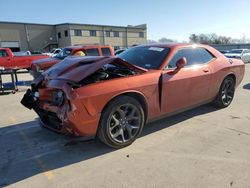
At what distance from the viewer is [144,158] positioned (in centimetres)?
371

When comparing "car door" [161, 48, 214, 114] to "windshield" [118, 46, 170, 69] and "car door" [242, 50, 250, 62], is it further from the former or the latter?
"car door" [242, 50, 250, 62]

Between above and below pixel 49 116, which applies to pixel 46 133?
below

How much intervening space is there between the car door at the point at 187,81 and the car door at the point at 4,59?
544 inches

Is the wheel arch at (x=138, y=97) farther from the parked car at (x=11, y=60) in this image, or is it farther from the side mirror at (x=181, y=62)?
the parked car at (x=11, y=60)

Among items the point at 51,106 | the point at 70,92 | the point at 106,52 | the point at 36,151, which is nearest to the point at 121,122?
the point at 70,92

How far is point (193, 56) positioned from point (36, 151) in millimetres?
3530

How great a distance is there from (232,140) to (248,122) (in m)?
1.17

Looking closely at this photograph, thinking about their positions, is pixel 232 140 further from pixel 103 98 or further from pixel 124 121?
pixel 103 98

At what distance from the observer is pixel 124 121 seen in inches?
160

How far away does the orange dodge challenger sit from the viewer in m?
3.61

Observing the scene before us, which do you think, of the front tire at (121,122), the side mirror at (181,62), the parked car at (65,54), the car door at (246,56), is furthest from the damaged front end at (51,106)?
the car door at (246,56)

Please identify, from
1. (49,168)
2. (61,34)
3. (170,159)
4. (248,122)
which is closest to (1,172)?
(49,168)

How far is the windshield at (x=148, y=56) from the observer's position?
4670mm

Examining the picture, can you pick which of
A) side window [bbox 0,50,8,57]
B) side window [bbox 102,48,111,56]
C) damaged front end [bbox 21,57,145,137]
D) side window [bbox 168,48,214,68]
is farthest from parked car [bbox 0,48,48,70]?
side window [bbox 168,48,214,68]
